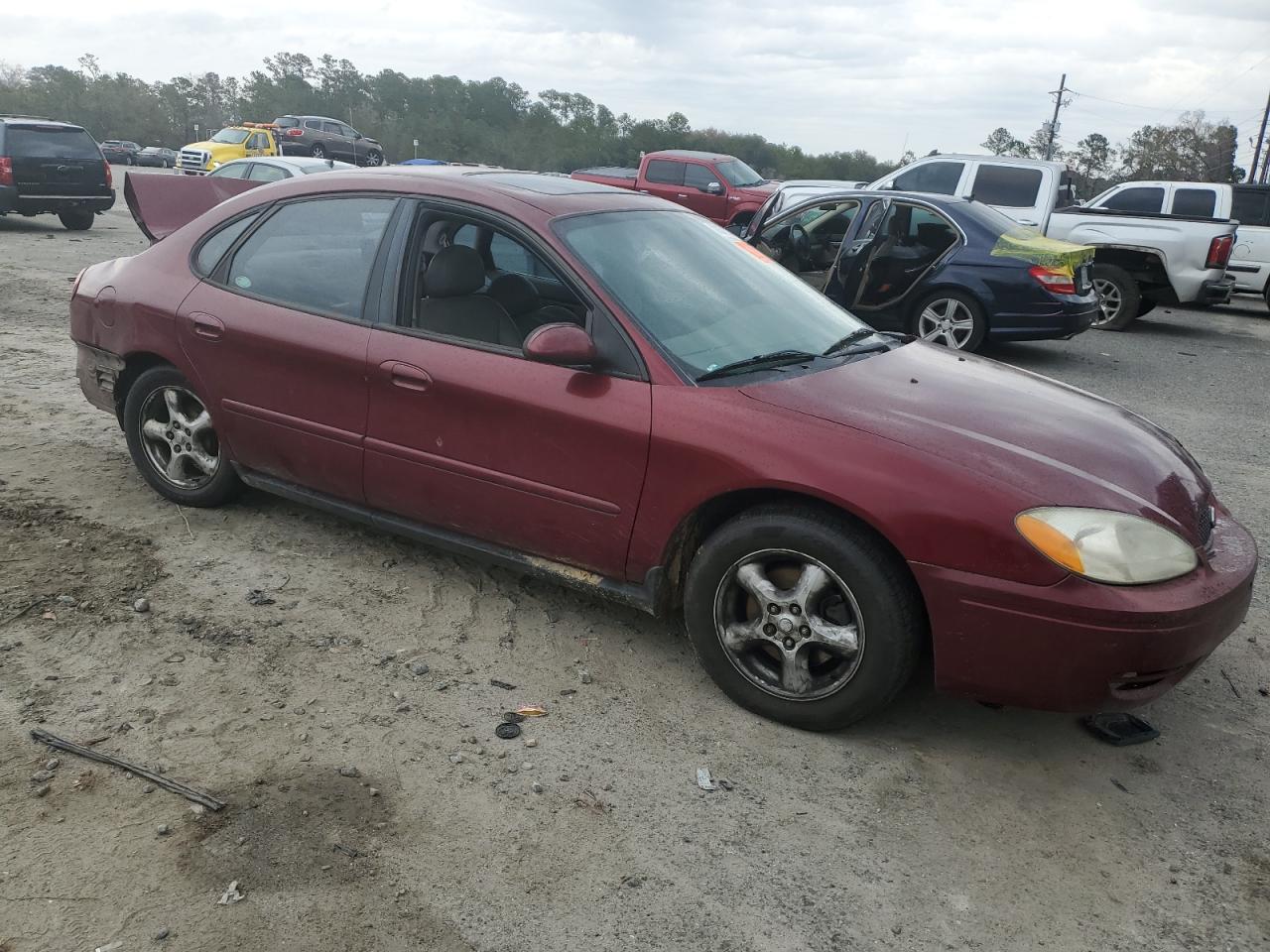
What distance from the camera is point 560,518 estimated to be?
11.3 feet

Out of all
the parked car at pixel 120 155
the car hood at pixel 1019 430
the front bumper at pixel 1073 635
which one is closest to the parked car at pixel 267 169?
the car hood at pixel 1019 430

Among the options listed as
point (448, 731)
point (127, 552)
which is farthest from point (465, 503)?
point (127, 552)

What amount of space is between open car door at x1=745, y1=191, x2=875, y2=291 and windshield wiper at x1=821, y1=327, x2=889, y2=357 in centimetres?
505

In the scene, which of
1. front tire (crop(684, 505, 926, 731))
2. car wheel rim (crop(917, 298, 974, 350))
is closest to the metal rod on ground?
front tire (crop(684, 505, 926, 731))

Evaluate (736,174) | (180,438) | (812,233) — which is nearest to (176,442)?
(180,438)

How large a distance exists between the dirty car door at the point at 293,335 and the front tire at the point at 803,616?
1575 mm

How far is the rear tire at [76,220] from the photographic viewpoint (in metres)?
16.2

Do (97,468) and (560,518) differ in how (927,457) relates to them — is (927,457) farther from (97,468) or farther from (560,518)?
(97,468)

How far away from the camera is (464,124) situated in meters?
69.2

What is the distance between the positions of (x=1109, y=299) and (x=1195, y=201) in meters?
3.97

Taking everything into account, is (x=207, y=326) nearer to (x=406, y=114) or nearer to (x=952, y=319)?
(x=952, y=319)

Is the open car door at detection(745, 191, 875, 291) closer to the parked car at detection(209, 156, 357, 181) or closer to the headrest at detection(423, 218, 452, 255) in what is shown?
the headrest at detection(423, 218, 452, 255)

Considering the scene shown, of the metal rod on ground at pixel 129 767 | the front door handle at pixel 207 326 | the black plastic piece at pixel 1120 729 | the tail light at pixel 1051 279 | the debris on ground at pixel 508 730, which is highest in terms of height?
the tail light at pixel 1051 279

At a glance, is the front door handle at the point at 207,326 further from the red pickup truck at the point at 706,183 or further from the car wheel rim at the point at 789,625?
the red pickup truck at the point at 706,183
